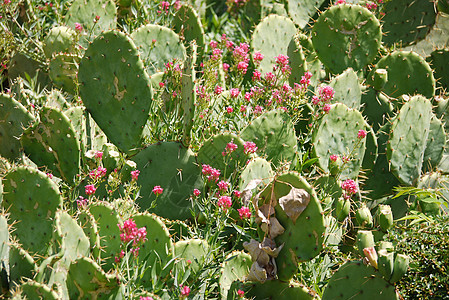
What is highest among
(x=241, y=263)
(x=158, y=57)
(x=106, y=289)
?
(x=158, y=57)

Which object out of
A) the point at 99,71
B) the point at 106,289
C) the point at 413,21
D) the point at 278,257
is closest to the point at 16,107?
the point at 99,71

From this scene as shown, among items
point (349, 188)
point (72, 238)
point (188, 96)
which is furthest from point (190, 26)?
point (72, 238)

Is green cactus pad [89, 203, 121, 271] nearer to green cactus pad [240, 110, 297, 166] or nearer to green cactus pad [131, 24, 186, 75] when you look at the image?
green cactus pad [240, 110, 297, 166]

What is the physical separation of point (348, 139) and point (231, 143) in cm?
88

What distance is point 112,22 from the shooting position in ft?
14.9

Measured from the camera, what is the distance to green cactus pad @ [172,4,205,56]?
455cm

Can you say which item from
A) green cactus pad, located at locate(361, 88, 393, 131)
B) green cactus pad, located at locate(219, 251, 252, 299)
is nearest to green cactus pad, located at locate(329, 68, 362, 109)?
green cactus pad, located at locate(361, 88, 393, 131)

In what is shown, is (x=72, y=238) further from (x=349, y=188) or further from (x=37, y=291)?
(x=349, y=188)

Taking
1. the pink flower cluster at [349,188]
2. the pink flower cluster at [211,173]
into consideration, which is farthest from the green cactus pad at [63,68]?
the pink flower cluster at [349,188]

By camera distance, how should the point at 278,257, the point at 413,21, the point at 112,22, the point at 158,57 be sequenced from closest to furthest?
the point at 278,257 < the point at 158,57 < the point at 112,22 < the point at 413,21

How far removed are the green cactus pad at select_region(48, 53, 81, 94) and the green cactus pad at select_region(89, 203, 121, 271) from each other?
4.77 ft

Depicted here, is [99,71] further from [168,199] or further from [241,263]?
[241,263]

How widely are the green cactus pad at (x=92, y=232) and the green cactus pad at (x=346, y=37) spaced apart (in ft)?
7.77

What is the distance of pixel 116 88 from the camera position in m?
3.45
